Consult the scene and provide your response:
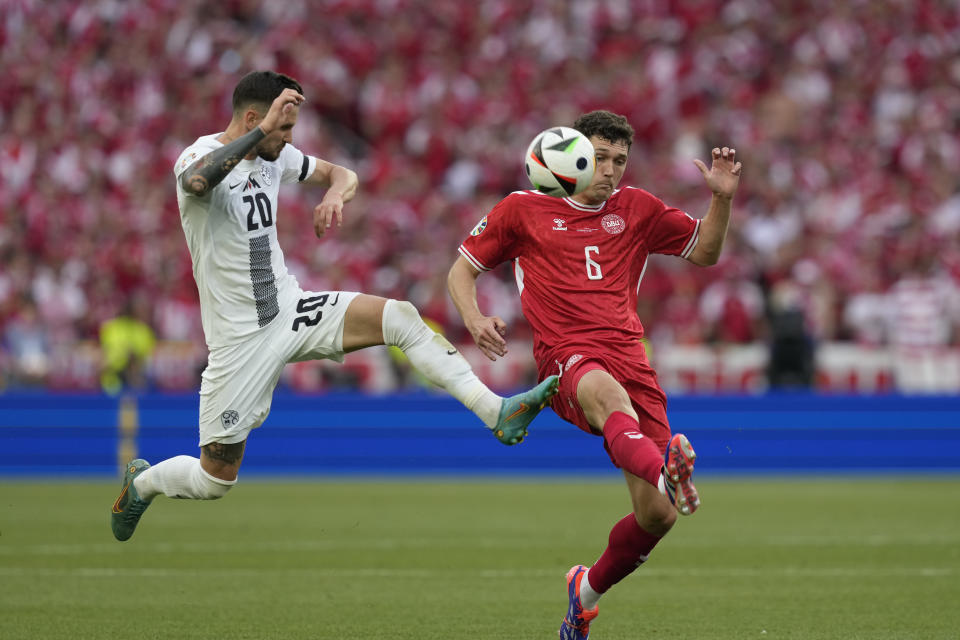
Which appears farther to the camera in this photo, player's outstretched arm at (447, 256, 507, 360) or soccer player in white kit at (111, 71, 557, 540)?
soccer player in white kit at (111, 71, 557, 540)

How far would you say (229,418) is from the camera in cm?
755

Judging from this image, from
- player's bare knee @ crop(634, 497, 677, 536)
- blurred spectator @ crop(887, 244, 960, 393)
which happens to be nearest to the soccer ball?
player's bare knee @ crop(634, 497, 677, 536)

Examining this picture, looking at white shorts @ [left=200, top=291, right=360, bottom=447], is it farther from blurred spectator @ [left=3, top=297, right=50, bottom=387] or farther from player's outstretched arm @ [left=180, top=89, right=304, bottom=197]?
blurred spectator @ [left=3, top=297, right=50, bottom=387]

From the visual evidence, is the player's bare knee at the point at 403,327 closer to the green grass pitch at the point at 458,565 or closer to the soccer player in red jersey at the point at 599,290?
the soccer player in red jersey at the point at 599,290

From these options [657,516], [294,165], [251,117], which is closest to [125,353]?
[294,165]

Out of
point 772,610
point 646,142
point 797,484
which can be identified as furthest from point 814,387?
point 772,610

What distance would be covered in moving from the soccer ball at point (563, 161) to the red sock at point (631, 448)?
1.23 meters

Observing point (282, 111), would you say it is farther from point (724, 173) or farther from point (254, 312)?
point (724, 173)

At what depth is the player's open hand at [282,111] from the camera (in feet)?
23.1

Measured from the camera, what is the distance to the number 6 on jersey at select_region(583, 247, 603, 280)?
290 inches

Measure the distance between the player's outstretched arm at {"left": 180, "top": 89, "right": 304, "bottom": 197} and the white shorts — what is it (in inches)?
35.4

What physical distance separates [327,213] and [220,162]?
601mm

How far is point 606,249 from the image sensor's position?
24.4 ft

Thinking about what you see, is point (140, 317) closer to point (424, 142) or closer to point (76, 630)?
point (424, 142)
